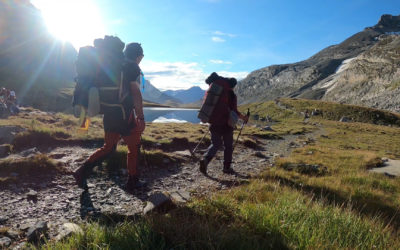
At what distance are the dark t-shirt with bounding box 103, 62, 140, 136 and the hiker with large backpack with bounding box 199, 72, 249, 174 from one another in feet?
8.44

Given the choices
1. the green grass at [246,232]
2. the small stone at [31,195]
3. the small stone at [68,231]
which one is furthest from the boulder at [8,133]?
the green grass at [246,232]

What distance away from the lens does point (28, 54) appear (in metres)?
136

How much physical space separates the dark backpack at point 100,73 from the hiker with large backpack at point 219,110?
2.89m

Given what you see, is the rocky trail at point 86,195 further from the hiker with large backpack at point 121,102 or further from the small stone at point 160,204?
the hiker with large backpack at point 121,102

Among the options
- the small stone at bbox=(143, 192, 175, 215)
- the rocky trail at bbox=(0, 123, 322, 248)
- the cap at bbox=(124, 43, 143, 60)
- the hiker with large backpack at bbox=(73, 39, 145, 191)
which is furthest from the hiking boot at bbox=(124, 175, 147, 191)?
the cap at bbox=(124, 43, 143, 60)

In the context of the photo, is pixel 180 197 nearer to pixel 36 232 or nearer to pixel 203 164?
pixel 36 232

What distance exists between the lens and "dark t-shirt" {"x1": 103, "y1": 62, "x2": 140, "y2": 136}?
5289mm

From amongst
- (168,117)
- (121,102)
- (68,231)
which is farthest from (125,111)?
Answer: (168,117)

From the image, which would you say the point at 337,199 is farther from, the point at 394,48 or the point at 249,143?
the point at 394,48

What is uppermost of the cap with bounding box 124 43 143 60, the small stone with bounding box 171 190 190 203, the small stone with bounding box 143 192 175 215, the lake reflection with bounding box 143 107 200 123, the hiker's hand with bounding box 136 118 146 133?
the cap with bounding box 124 43 143 60

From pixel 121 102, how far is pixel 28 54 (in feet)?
547

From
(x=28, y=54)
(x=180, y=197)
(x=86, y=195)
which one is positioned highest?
(x=28, y=54)

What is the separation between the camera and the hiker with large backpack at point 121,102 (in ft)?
17.4

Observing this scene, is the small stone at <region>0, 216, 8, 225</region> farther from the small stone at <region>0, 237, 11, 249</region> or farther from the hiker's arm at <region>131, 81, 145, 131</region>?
the hiker's arm at <region>131, 81, 145, 131</region>
